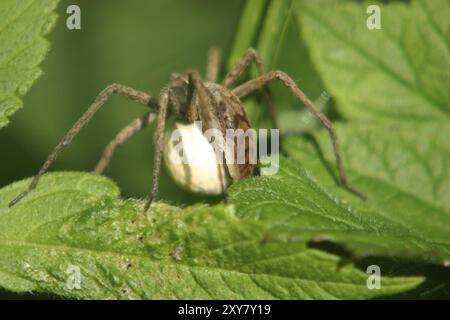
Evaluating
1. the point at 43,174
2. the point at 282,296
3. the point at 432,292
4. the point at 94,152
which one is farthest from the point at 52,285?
the point at 94,152

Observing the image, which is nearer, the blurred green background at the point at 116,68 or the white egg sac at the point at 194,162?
the white egg sac at the point at 194,162

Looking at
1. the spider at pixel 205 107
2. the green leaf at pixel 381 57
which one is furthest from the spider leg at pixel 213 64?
the green leaf at pixel 381 57

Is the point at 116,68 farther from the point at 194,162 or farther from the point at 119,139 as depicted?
the point at 194,162

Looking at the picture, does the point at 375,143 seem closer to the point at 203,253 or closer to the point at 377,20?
the point at 377,20

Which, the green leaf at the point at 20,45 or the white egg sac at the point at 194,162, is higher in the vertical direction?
the green leaf at the point at 20,45

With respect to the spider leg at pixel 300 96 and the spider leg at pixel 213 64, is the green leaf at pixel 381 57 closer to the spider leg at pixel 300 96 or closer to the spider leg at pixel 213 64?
the spider leg at pixel 300 96
